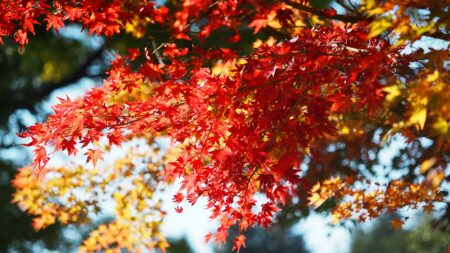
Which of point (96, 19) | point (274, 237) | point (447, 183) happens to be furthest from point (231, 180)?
point (274, 237)

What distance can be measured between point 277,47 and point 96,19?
123 cm

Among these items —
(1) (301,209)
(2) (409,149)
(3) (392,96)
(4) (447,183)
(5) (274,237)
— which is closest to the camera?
(3) (392,96)

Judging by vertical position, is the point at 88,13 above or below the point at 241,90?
above

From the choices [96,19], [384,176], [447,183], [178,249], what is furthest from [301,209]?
[178,249]

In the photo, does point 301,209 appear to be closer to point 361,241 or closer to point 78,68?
point 78,68

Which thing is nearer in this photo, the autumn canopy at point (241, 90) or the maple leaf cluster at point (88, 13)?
the autumn canopy at point (241, 90)

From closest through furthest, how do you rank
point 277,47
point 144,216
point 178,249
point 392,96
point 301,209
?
point 392,96, point 277,47, point 144,216, point 301,209, point 178,249

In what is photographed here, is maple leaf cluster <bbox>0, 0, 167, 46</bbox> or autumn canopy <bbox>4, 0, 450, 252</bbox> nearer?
autumn canopy <bbox>4, 0, 450, 252</bbox>

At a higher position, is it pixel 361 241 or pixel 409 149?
pixel 361 241

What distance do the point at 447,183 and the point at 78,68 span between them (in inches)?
320

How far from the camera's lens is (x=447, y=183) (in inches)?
249

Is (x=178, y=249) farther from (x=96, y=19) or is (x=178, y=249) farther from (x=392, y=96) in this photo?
(x=392, y=96)

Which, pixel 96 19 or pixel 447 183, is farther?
pixel 447 183

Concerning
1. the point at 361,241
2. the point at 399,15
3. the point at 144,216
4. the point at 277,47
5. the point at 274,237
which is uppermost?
the point at 361,241
